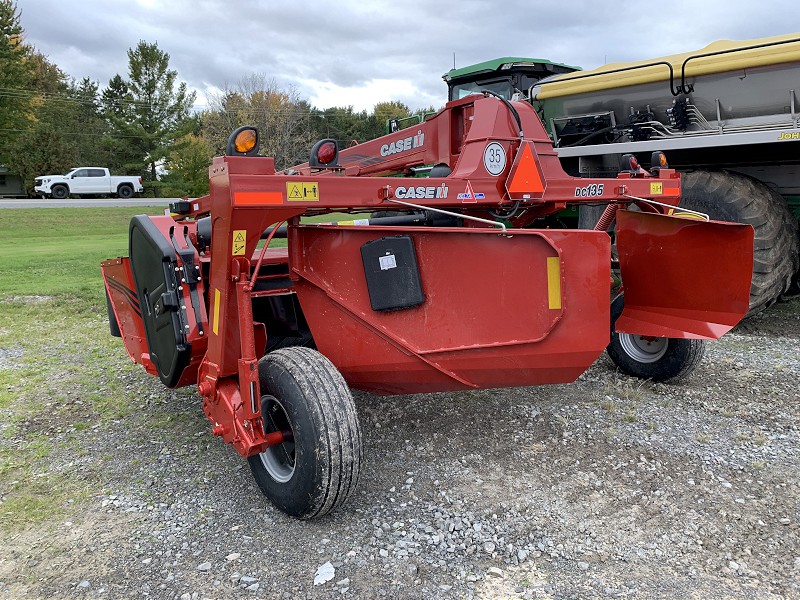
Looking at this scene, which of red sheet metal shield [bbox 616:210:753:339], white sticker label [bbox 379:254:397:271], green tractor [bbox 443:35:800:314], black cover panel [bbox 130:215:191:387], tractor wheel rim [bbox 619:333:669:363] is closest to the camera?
white sticker label [bbox 379:254:397:271]

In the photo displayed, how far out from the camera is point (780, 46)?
17.5 ft

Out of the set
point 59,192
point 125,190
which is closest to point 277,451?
point 125,190

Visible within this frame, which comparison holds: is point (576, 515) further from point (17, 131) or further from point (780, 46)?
point (17, 131)

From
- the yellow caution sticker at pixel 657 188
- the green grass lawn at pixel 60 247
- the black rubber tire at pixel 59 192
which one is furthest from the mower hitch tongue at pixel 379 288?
the black rubber tire at pixel 59 192

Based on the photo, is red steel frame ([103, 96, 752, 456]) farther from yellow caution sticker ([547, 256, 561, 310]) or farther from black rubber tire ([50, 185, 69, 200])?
black rubber tire ([50, 185, 69, 200])

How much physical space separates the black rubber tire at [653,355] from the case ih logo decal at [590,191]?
781 mm

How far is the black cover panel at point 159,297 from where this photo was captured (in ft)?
10.5

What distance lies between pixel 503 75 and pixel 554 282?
20.1 feet

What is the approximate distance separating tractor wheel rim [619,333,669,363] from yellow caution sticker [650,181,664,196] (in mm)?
986

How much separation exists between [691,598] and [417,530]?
1.05 meters

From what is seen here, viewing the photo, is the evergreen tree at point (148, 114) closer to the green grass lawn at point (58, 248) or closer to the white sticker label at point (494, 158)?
the green grass lawn at point (58, 248)

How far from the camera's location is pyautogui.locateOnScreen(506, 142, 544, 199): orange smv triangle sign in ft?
10.6

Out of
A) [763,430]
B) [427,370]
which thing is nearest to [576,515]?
[427,370]

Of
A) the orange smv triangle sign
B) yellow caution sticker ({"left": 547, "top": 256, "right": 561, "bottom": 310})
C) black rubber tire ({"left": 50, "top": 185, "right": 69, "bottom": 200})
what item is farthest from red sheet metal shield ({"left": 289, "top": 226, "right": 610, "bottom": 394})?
black rubber tire ({"left": 50, "top": 185, "right": 69, "bottom": 200})
